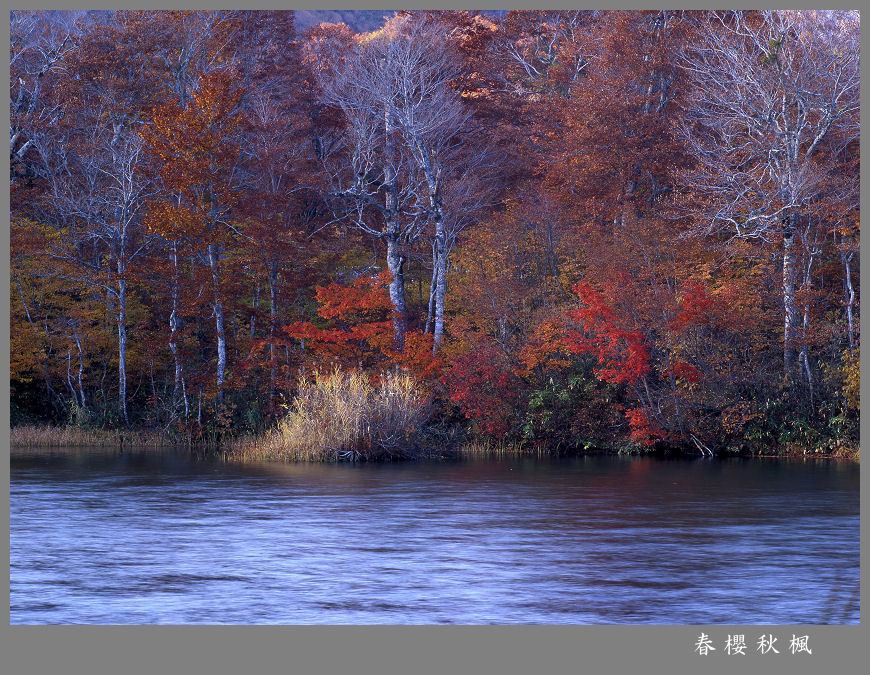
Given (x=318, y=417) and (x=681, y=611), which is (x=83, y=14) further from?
(x=681, y=611)

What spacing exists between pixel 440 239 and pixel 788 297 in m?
11.4

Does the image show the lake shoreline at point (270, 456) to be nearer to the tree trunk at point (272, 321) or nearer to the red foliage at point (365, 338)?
the tree trunk at point (272, 321)

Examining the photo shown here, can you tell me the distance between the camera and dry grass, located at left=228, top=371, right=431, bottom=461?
26.8 m

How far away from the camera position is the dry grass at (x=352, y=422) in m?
26.8

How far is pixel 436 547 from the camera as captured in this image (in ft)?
47.4

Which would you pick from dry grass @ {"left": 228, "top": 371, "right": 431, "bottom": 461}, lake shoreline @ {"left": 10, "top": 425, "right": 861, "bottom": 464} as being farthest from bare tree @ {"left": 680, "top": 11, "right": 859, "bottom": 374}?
dry grass @ {"left": 228, "top": 371, "right": 431, "bottom": 461}

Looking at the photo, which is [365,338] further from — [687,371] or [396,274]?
[687,371]

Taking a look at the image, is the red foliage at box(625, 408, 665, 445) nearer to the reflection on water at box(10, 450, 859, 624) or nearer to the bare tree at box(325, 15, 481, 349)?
the reflection on water at box(10, 450, 859, 624)

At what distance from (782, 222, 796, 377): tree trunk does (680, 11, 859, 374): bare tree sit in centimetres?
→ 3

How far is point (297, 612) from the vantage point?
1056cm

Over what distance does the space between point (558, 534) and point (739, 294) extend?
16.1 meters

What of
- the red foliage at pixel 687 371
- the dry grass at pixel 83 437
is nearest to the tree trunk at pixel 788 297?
the red foliage at pixel 687 371

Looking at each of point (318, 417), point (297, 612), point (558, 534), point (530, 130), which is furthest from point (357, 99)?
point (297, 612)

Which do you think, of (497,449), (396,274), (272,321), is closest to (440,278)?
(396,274)
